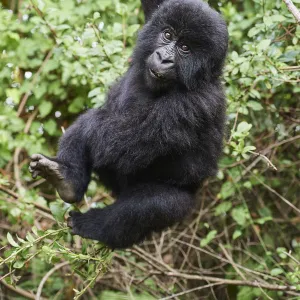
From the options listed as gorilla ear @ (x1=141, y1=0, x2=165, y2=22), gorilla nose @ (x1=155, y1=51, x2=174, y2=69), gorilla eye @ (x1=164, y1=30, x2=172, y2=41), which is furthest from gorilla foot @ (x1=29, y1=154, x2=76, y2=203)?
gorilla ear @ (x1=141, y1=0, x2=165, y2=22)

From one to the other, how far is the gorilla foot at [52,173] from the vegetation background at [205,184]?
0.63 metres

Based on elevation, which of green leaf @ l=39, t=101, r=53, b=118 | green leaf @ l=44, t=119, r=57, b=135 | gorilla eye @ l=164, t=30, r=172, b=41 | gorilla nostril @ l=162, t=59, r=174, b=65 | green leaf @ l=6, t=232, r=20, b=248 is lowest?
green leaf @ l=44, t=119, r=57, b=135

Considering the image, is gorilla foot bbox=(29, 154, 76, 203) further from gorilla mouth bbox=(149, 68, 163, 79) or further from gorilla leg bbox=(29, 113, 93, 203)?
gorilla mouth bbox=(149, 68, 163, 79)

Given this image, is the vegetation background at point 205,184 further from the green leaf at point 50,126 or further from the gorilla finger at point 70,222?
the gorilla finger at point 70,222

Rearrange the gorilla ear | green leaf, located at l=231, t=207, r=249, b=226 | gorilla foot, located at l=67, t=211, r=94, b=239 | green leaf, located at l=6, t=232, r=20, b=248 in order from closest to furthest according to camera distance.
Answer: green leaf, located at l=6, t=232, r=20, b=248
gorilla foot, located at l=67, t=211, r=94, b=239
the gorilla ear
green leaf, located at l=231, t=207, r=249, b=226

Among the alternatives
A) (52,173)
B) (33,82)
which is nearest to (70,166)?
(52,173)

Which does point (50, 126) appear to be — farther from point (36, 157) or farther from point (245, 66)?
point (245, 66)

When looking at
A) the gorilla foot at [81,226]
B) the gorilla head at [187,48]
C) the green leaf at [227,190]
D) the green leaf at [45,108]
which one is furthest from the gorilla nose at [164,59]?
the green leaf at [45,108]

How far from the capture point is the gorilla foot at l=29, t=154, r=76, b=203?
11.7 ft

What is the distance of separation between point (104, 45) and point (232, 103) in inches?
39.0

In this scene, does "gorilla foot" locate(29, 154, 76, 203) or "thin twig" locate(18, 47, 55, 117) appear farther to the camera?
"thin twig" locate(18, 47, 55, 117)

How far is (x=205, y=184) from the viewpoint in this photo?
5.45 metres

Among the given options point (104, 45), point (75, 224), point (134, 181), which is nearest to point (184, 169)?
point (134, 181)

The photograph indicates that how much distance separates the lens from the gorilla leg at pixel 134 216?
360 cm
